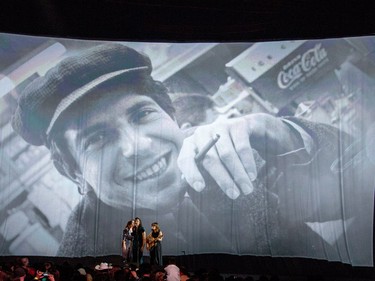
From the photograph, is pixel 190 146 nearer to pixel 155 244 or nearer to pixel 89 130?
pixel 89 130

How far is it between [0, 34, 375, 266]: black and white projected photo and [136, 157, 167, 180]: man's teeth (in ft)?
0.11

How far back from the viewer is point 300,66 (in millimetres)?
19594

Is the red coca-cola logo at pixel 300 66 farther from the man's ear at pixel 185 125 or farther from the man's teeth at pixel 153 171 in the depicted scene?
the man's teeth at pixel 153 171

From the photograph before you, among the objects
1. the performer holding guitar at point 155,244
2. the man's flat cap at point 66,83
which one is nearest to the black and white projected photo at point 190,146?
the man's flat cap at point 66,83

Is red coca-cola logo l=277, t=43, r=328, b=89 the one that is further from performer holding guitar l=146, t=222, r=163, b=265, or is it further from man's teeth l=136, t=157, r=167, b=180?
performer holding guitar l=146, t=222, r=163, b=265

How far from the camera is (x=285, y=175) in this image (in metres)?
19.2

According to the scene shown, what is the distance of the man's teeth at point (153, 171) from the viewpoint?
20000mm

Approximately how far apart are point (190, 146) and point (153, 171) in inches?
52.7

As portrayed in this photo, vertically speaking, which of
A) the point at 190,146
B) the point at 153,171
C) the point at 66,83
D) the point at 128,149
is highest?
the point at 66,83

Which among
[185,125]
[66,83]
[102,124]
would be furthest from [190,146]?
[66,83]

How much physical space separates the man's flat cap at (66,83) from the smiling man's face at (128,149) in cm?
55

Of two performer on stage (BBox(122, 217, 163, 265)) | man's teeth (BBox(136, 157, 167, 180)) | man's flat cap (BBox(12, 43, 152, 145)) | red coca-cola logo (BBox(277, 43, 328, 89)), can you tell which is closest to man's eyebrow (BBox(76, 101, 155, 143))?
man's flat cap (BBox(12, 43, 152, 145))

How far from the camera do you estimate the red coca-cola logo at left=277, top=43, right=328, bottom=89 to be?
767 inches

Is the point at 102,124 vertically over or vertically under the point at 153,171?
over
